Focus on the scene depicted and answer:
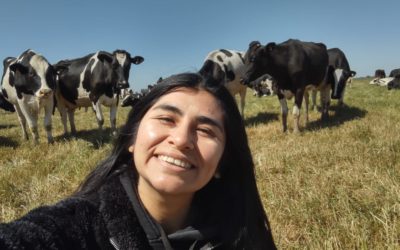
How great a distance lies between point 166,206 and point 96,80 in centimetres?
883

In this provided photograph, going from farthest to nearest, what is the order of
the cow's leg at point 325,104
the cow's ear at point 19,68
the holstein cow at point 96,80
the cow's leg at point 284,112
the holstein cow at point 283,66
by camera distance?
the cow's leg at point 325,104 → the holstein cow at point 96,80 → the holstein cow at point 283,66 → the cow's leg at point 284,112 → the cow's ear at point 19,68

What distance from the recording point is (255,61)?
31.3 feet

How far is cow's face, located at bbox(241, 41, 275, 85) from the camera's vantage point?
31.1ft

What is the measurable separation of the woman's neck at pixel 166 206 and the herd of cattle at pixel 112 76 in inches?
270

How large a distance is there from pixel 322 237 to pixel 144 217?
1601 mm

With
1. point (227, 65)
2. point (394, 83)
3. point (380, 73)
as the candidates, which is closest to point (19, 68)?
point (227, 65)

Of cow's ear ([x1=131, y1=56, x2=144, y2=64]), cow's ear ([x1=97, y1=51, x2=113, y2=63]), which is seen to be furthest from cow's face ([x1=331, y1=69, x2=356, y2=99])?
cow's ear ([x1=97, y1=51, x2=113, y2=63])

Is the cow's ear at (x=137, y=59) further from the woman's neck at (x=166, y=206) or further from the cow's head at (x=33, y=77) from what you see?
the woman's neck at (x=166, y=206)

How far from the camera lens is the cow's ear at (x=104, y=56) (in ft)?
33.6

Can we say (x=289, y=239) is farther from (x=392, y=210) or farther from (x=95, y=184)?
(x=95, y=184)

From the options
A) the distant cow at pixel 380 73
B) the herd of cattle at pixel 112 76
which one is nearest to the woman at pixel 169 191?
the herd of cattle at pixel 112 76

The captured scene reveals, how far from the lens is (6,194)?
448 cm

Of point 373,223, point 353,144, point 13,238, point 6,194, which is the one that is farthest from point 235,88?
point 13,238

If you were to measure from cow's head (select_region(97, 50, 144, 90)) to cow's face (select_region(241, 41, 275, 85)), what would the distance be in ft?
10.1
